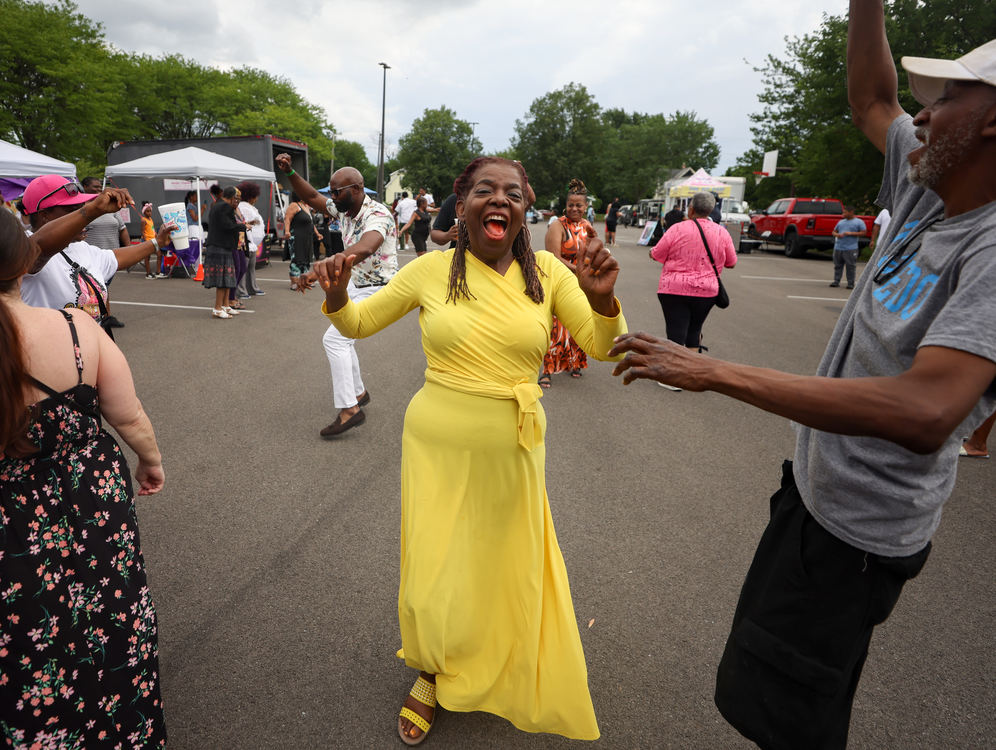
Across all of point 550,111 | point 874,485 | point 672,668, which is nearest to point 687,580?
point 672,668

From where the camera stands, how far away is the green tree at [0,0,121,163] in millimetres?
23719

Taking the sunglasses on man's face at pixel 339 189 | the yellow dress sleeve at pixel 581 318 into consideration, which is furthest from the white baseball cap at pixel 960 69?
the sunglasses on man's face at pixel 339 189

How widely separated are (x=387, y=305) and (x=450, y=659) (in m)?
1.34

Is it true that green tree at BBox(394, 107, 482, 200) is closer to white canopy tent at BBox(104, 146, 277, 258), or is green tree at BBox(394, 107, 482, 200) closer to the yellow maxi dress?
white canopy tent at BBox(104, 146, 277, 258)

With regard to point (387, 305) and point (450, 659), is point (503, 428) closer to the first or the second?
point (387, 305)

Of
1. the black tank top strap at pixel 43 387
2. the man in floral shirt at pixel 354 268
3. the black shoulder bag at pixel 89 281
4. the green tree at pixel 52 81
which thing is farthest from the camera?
the green tree at pixel 52 81

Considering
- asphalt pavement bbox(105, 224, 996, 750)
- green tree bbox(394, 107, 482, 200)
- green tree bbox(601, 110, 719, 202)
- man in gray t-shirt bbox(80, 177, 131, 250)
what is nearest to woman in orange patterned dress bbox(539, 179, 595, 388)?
asphalt pavement bbox(105, 224, 996, 750)

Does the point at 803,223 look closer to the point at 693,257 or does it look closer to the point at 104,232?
the point at 693,257

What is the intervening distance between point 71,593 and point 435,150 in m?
79.1

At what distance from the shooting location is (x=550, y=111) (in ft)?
256

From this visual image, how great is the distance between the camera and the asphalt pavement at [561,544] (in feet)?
7.93

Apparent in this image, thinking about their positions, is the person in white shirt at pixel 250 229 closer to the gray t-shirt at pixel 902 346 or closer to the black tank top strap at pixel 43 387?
the black tank top strap at pixel 43 387

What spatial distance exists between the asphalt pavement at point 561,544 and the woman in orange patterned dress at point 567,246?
0.47 metres

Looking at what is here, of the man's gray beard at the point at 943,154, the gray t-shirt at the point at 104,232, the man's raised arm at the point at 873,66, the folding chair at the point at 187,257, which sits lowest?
the folding chair at the point at 187,257
